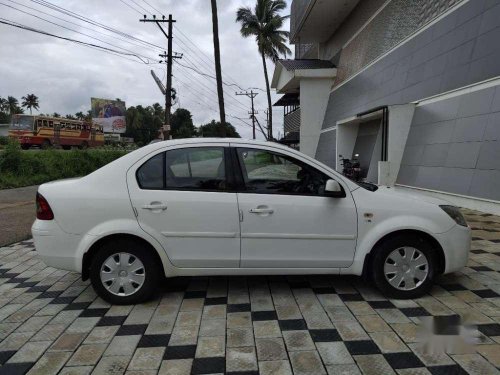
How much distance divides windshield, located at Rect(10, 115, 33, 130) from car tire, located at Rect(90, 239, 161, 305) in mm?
30126

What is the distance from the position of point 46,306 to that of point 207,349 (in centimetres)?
189

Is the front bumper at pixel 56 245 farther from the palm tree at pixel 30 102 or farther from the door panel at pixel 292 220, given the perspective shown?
the palm tree at pixel 30 102

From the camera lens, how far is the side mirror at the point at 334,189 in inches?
148

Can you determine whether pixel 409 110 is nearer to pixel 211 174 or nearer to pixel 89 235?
pixel 211 174

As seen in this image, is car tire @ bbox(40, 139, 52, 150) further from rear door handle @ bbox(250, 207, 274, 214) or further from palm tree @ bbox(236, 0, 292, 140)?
rear door handle @ bbox(250, 207, 274, 214)

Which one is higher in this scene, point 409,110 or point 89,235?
point 409,110

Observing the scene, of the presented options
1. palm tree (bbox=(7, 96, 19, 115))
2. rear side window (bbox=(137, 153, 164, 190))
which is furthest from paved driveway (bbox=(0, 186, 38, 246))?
palm tree (bbox=(7, 96, 19, 115))

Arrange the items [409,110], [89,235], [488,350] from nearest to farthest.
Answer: [488,350]
[89,235]
[409,110]

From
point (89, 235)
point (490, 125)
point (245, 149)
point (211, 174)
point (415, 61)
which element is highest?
point (415, 61)

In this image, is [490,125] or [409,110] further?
[409,110]

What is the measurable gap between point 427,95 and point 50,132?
2866 cm

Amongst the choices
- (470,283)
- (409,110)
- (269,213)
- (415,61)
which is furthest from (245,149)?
(415,61)

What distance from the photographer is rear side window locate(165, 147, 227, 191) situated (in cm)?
388

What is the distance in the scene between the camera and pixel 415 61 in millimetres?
12812
